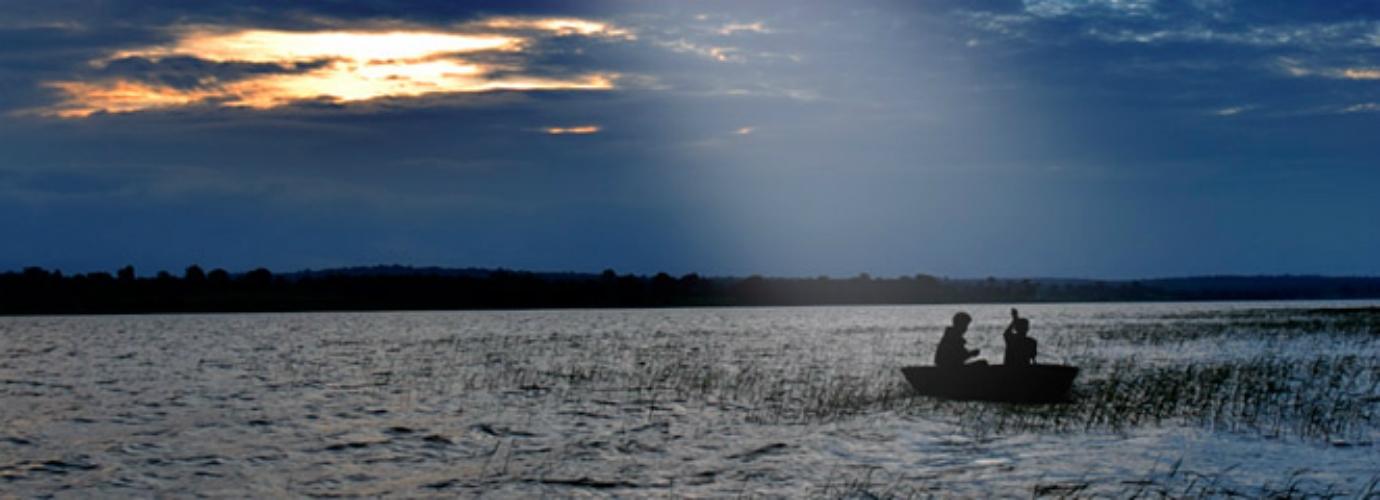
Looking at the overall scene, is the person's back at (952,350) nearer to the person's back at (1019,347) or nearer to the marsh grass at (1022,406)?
the person's back at (1019,347)

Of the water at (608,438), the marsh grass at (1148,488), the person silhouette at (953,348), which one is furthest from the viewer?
the person silhouette at (953,348)

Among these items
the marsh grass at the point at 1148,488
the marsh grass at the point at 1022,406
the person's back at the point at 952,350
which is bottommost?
the marsh grass at the point at 1148,488

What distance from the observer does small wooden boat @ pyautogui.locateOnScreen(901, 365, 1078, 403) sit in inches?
1171

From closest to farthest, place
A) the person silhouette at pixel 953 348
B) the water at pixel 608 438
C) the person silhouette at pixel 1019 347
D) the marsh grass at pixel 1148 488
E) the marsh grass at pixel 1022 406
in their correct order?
the marsh grass at pixel 1148 488
the water at pixel 608 438
the marsh grass at pixel 1022 406
the person silhouette at pixel 1019 347
the person silhouette at pixel 953 348

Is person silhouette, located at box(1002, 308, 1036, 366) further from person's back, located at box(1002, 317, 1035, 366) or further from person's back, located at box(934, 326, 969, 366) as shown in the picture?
person's back, located at box(934, 326, 969, 366)

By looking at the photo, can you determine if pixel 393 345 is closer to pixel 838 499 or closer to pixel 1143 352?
pixel 1143 352

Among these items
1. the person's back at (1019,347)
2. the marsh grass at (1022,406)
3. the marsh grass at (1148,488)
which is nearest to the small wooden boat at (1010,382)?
the marsh grass at (1022,406)

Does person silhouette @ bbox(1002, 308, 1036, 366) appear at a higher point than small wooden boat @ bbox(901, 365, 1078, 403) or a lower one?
higher

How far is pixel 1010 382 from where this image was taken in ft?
98.0

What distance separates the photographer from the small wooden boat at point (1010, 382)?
29.7 metres

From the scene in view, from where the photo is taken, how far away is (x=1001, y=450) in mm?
24250

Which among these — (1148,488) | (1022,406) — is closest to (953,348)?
(1022,406)

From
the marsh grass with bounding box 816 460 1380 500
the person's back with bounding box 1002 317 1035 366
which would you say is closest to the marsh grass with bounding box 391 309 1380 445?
the person's back with bounding box 1002 317 1035 366

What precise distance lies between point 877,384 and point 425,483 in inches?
859
